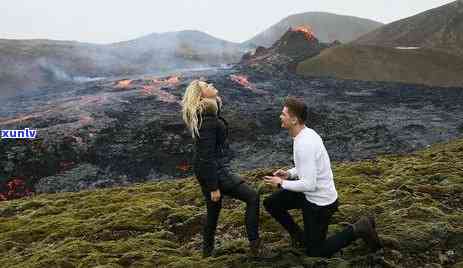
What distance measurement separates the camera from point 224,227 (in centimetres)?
1276

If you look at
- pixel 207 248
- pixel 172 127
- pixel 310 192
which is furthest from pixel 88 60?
pixel 310 192

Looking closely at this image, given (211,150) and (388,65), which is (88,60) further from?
(211,150)

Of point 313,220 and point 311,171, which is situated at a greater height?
point 311,171

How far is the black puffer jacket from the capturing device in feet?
28.8

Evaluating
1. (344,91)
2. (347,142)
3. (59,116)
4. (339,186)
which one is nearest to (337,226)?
(339,186)

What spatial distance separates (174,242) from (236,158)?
22281 mm

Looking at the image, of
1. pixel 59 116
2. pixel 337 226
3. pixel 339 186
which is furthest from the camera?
pixel 59 116

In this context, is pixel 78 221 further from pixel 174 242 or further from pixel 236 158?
pixel 236 158

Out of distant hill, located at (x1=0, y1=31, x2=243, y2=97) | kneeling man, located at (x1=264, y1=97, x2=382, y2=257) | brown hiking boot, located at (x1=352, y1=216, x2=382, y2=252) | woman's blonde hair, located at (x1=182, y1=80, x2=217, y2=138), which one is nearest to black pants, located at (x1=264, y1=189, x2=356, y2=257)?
kneeling man, located at (x1=264, y1=97, x2=382, y2=257)

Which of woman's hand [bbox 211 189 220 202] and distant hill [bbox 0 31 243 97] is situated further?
distant hill [bbox 0 31 243 97]

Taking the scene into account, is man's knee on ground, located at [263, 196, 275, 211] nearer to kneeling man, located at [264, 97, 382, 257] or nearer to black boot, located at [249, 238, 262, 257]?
kneeling man, located at [264, 97, 382, 257]

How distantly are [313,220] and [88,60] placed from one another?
108544mm

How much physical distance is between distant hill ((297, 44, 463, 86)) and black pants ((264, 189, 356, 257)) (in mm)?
63311

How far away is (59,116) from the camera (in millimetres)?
45156
